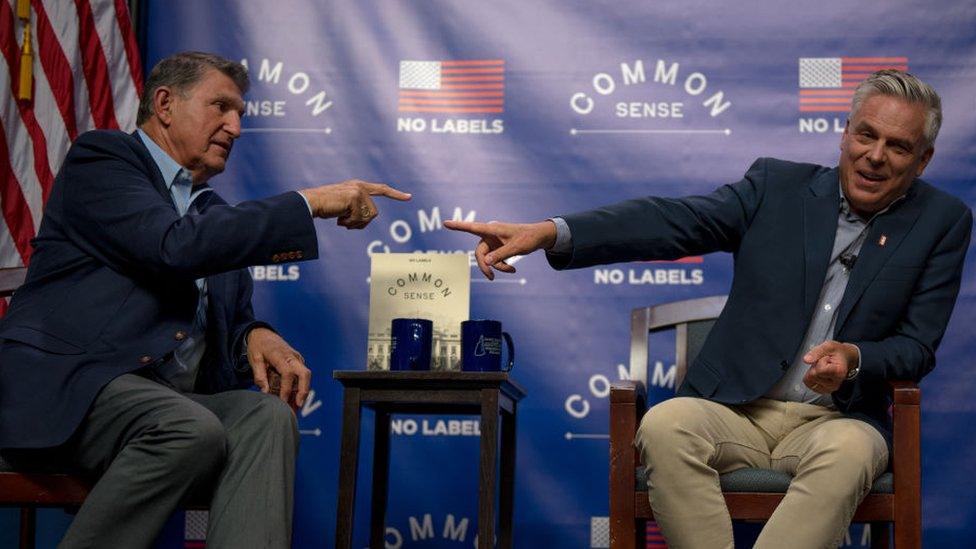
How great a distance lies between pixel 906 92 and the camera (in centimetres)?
256

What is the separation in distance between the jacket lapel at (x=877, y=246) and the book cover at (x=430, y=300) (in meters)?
0.95

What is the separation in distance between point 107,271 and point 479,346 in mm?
922

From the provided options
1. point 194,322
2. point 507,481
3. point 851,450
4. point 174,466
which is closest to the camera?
point 174,466

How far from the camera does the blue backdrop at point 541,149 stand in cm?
350

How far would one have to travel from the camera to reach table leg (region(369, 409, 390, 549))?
314 centimetres

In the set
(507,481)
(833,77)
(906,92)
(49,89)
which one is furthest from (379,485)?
(833,77)

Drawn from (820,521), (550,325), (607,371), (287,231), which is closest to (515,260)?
(550,325)

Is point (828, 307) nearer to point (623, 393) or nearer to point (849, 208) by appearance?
point (849, 208)

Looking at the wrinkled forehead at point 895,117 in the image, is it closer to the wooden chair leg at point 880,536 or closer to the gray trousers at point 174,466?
the wooden chair leg at point 880,536

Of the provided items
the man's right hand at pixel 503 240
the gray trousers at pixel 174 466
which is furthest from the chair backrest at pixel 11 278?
the man's right hand at pixel 503 240

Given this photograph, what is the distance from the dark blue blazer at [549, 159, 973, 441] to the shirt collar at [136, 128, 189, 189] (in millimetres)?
901

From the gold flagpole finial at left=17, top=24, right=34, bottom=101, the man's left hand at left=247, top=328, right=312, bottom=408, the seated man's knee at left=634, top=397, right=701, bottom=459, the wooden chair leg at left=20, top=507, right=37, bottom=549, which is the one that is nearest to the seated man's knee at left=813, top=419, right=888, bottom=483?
the seated man's knee at left=634, top=397, right=701, bottom=459

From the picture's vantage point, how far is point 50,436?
2.20 m

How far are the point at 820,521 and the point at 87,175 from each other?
65.1 inches
